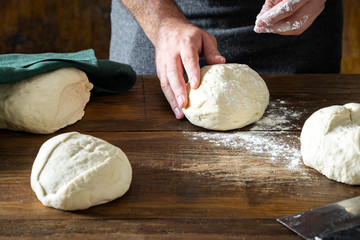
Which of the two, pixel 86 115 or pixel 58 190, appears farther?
pixel 86 115

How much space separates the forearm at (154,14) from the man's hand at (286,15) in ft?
1.37

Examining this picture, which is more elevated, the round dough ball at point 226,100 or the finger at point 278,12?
the finger at point 278,12

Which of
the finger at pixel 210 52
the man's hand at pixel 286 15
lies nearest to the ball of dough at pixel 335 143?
the man's hand at pixel 286 15

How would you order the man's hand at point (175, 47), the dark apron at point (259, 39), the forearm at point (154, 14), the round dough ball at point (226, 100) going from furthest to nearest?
the dark apron at point (259, 39)
the forearm at point (154, 14)
the man's hand at point (175, 47)
the round dough ball at point (226, 100)

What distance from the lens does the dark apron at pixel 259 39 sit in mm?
1980

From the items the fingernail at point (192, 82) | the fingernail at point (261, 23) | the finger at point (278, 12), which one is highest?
the finger at point (278, 12)

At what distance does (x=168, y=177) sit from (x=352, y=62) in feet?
8.50

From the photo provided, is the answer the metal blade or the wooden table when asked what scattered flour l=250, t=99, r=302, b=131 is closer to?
the wooden table

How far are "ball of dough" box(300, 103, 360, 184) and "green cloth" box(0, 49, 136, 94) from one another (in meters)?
0.77

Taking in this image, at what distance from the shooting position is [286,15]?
1535mm

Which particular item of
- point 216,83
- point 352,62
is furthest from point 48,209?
point 352,62

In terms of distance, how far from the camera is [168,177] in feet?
4.08

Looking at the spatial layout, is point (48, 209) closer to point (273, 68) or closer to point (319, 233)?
point (319, 233)

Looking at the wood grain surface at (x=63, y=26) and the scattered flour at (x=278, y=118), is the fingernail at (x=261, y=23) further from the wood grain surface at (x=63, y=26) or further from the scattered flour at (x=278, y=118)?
the wood grain surface at (x=63, y=26)
